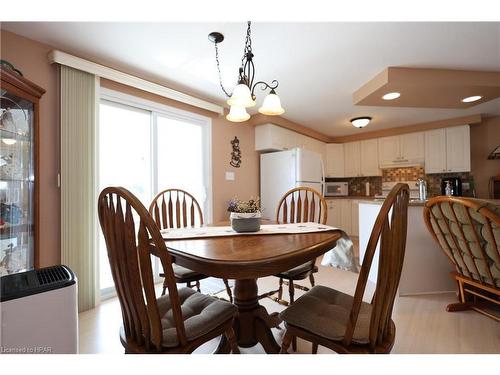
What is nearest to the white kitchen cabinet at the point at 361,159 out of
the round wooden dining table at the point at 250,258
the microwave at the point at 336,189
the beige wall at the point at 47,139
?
the microwave at the point at 336,189

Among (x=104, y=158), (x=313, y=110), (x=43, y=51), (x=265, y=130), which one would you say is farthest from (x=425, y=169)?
(x=43, y=51)

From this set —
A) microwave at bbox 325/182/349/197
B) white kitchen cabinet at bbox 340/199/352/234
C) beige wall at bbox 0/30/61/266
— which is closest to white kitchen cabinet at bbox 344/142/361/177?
microwave at bbox 325/182/349/197

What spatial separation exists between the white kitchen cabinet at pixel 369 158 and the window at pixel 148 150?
131 inches

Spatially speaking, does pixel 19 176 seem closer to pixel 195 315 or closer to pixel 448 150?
pixel 195 315

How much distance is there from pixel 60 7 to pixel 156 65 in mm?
1455

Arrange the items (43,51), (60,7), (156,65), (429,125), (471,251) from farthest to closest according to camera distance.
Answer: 1. (429,125)
2. (156,65)
3. (43,51)
4. (471,251)
5. (60,7)

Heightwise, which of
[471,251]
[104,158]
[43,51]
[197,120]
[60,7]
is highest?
[43,51]

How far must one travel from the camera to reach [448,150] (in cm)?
399

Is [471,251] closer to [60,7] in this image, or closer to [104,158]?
[60,7]

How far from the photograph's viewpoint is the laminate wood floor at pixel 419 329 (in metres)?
1.48

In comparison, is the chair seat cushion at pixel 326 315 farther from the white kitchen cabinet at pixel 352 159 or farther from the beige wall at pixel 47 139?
the white kitchen cabinet at pixel 352 159

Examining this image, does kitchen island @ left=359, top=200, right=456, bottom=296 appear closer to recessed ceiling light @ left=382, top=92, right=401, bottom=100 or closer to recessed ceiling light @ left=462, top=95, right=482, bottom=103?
recessed ceiling light @ left=382, top=92, right=401, bottom=100

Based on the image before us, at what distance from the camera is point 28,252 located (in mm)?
1609

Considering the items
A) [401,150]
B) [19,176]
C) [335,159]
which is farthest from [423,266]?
[19,176]
